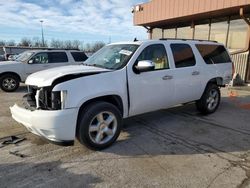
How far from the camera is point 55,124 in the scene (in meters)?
3.63

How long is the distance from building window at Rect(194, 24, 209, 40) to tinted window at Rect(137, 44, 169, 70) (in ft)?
32.2

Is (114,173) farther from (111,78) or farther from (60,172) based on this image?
(111,78)

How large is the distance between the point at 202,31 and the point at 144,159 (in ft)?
39.3

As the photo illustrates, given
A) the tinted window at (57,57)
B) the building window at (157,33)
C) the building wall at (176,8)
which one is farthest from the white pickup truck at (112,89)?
the building window at (157,33)

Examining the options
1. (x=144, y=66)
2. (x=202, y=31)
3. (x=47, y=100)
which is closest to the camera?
(x=47, y=100)

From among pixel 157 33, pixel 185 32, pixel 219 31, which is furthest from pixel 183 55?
pixel 157 33

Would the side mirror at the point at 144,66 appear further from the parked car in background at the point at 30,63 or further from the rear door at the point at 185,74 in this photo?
the parked car in background at the point at 30,63

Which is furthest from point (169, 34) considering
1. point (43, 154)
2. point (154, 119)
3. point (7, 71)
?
point (43, 154)

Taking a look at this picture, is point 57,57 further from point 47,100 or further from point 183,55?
point 47,100

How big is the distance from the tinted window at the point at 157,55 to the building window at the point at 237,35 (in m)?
8.41

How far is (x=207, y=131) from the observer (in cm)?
527

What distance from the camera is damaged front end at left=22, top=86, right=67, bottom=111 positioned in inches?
145

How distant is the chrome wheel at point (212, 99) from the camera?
21.5 feet

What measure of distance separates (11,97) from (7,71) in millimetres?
1754
